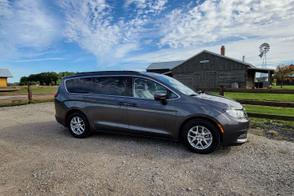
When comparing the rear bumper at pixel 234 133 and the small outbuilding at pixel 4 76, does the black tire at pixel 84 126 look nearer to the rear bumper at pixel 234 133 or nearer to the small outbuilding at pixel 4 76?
the rear bumper at pixel 234 133

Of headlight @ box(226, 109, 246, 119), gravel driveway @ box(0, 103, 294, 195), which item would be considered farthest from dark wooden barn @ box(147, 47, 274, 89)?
gravel driveway @ box(0, 103, 294, 195)

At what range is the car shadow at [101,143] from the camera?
15.2 ft

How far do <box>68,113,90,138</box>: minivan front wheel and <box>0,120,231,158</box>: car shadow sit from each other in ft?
0.47

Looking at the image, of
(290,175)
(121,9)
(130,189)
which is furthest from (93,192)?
(121,9)

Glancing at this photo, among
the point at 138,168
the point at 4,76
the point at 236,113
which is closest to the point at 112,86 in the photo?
the point at 138,168

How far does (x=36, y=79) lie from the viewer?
60.1 m

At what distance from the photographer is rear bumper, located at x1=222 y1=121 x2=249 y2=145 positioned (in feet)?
14.3

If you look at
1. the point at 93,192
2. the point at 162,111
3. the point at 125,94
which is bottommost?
the point at 93,192

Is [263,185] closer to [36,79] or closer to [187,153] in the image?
[187,153]

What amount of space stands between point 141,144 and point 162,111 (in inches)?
39.7

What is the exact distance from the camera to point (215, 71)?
3048 centimetres

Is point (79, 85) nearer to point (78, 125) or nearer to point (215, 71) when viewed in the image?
point (78, 125)

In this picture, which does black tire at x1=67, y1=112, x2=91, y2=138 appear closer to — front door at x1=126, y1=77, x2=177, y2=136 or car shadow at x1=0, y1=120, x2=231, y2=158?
car shadow at x1=0, y1=120, x2=231, y2=158

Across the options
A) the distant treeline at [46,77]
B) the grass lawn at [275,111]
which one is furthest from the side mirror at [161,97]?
the distant treeline at [46,77]
